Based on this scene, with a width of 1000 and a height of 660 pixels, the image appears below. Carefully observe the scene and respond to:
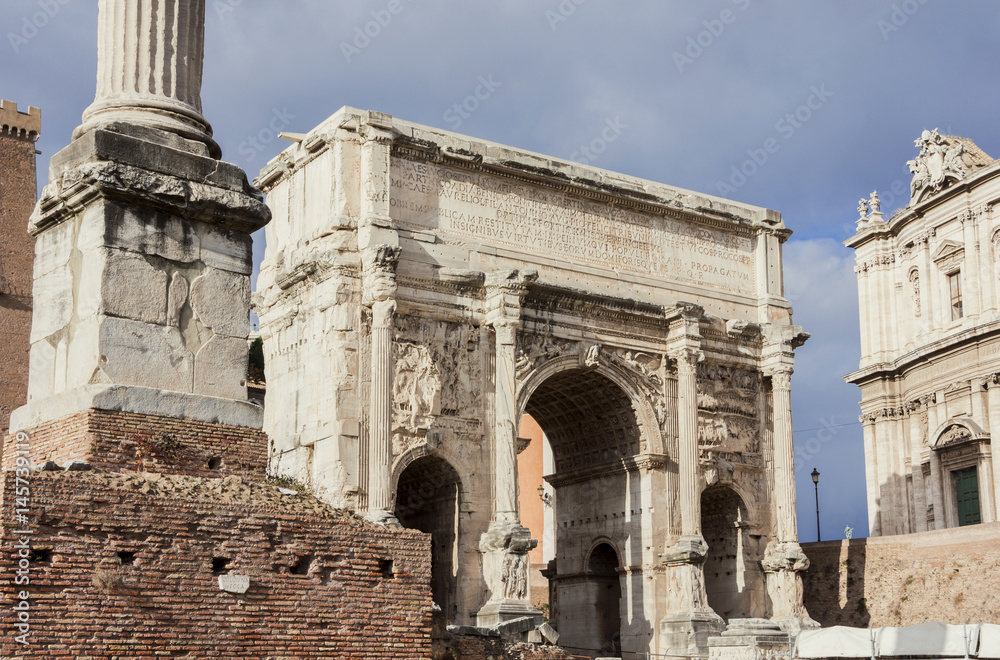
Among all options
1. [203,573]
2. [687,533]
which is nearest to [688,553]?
[687,533]

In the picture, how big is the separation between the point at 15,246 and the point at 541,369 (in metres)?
31.3

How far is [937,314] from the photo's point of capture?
40.9m

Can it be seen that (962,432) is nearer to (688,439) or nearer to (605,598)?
(688,439)

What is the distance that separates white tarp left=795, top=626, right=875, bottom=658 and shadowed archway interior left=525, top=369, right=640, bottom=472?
24.3ft

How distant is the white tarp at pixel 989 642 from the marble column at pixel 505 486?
830 centimetres

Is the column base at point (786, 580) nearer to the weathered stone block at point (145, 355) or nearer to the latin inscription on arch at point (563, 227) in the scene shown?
the latin inscription on arch at point (563, 227)

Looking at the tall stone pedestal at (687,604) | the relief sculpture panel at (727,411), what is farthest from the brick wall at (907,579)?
the tall stone pedestal at (687,604)

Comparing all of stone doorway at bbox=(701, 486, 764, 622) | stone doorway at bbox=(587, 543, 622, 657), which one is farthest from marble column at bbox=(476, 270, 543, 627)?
stone doorway at bbox=(701, 486, 764, 622)

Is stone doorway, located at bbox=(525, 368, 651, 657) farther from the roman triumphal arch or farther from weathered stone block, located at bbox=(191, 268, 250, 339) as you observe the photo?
weathered stone block, located at bbox=(191, 268, 250, 339)

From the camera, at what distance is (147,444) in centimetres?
777

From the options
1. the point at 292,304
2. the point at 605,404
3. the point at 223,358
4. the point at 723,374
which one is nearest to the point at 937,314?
the point at 723,374

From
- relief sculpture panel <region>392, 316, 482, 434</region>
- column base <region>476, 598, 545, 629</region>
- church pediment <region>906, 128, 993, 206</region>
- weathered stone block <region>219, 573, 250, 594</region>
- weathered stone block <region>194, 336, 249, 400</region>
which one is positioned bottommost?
column base <region>476, 598, 545, 629</region>

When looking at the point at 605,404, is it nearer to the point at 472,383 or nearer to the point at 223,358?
the point at 472,383

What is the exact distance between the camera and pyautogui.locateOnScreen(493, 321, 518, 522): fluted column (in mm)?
27188
